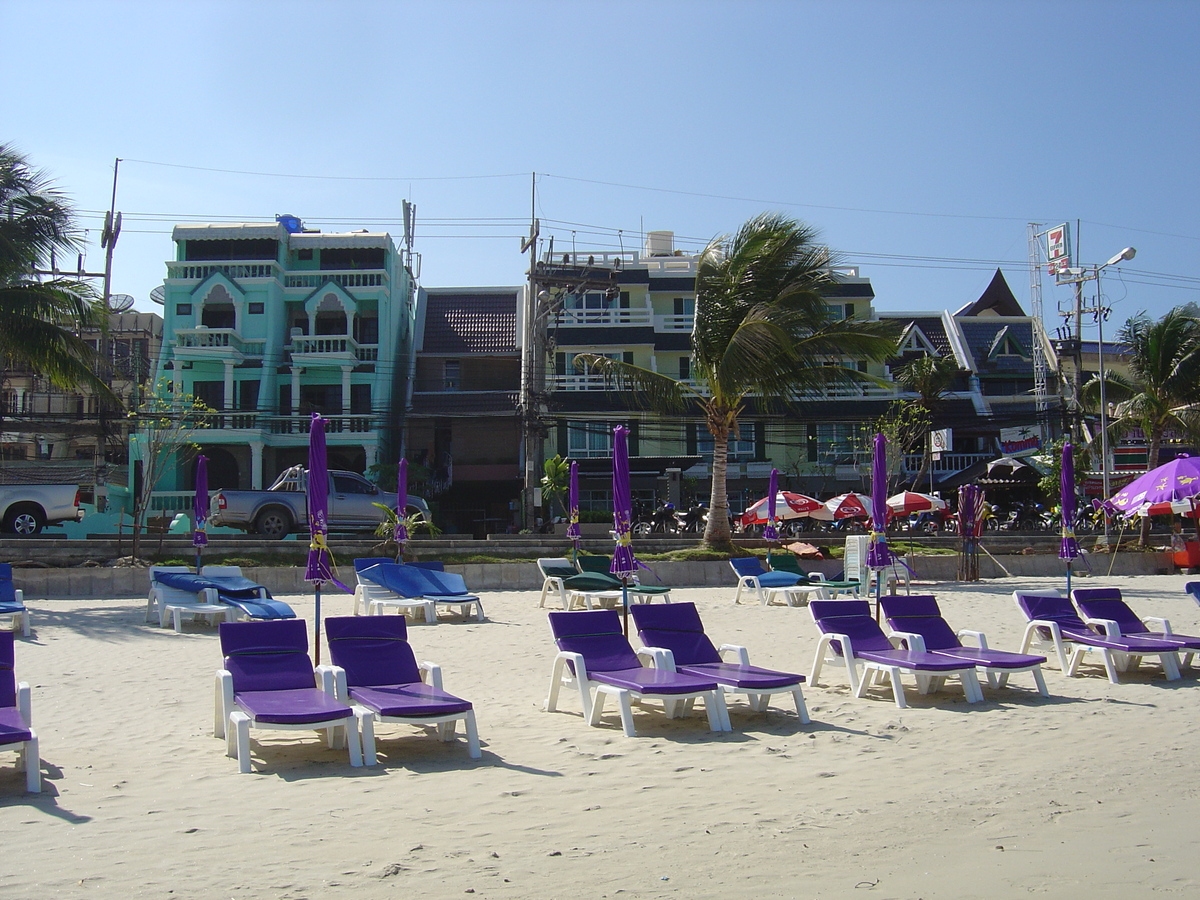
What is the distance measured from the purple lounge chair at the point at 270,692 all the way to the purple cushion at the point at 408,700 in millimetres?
208

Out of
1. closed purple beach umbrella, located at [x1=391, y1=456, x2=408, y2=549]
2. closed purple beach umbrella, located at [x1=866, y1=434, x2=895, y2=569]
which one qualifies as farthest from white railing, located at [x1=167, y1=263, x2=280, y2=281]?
closed purple beach umbrella, located at [x1=866, y1=434, x2=895, y2=569]

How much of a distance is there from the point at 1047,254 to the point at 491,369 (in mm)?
25218

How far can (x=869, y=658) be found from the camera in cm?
923

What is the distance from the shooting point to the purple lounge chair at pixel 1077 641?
32.2 ft

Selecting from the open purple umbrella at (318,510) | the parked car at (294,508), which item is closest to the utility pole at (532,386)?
the parked car at (294,508)

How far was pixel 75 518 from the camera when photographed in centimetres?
2481

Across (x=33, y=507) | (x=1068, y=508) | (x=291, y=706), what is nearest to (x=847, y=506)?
(x=1068, y=508)

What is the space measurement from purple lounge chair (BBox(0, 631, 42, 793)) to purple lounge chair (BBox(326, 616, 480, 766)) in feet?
6.27

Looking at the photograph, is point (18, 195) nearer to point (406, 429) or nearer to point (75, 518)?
point (75, 518)

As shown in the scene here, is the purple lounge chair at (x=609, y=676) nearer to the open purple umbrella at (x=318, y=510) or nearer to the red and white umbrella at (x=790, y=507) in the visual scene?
the open purple umbrella at (x=318, y=510)

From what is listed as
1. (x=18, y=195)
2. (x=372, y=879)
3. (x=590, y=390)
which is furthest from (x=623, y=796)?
(x=590, y=390)

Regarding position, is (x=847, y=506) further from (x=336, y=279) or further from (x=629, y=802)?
(x=336, y=279)

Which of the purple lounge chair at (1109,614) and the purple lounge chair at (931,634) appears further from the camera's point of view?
the purple lounge chair at (1109,614)

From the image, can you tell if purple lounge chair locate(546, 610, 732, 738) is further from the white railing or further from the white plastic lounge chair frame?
the white railing
